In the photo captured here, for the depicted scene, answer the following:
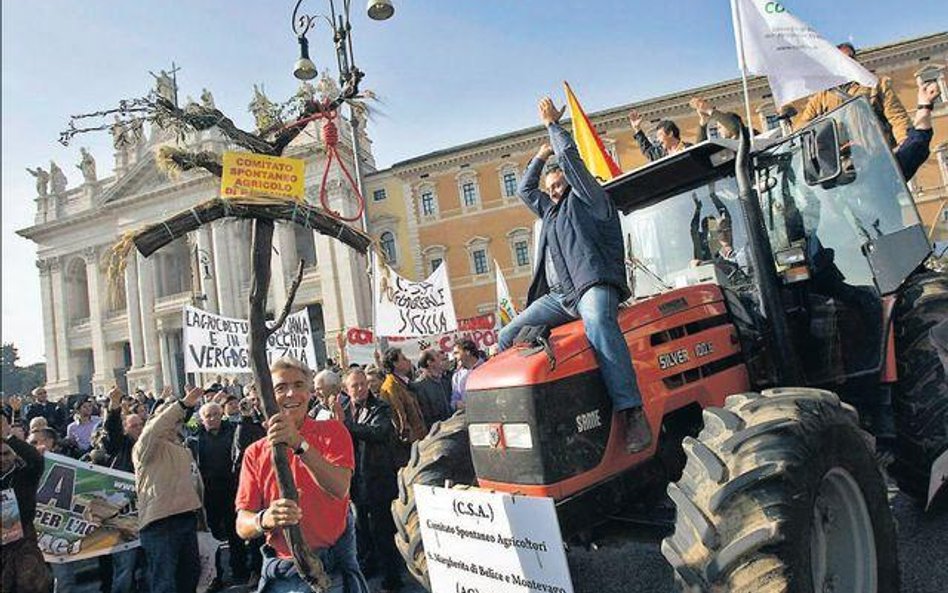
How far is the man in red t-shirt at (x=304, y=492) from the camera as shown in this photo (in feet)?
9.02

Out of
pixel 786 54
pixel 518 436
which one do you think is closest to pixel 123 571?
pixel 518 436

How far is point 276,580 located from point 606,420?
1.69 metres

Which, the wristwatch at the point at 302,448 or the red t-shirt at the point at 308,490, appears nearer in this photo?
the wristwatch at the point at 302,448

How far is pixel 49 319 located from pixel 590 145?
5754cm

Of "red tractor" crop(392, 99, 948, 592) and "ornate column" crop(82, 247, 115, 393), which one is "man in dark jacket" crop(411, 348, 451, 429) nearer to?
"red tractor" crop(392, 99, 948, 592)

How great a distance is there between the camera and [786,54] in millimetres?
4922

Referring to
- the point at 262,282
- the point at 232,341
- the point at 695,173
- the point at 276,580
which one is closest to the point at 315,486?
the point at 276,580

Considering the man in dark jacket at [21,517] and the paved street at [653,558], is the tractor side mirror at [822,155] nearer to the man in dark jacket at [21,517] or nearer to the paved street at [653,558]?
the paved street at [653,558]

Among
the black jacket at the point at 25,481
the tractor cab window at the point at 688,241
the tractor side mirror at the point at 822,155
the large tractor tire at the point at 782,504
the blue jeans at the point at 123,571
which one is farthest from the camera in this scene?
the blue jeans at the point at 123,571

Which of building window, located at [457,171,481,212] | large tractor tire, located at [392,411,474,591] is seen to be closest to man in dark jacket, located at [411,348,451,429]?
large tractor tire, located at [392,411,474,591]

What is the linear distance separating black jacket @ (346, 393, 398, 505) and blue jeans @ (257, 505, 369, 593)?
240 cm

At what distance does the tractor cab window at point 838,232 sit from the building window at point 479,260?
3884 centimetres

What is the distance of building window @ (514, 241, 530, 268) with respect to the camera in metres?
42.6

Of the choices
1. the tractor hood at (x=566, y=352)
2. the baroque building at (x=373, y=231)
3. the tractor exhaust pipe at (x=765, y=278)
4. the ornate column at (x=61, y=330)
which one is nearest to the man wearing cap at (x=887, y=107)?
the tractor exhaust pipe at (x=765, y=278)
